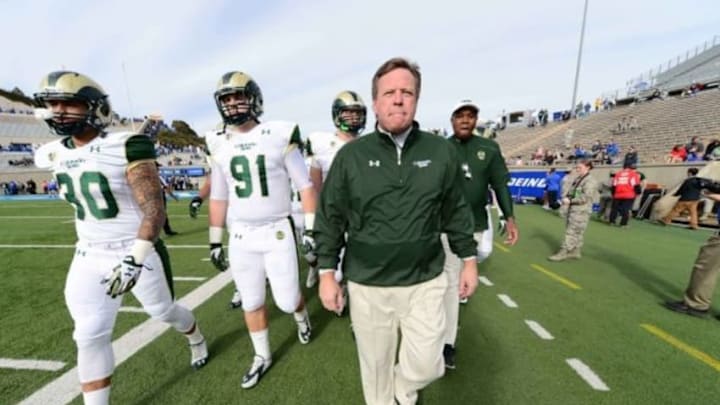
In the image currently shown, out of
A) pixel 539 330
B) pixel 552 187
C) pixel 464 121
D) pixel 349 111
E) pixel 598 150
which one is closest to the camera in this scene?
pixel 464 121

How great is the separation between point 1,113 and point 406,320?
6276 centimetres

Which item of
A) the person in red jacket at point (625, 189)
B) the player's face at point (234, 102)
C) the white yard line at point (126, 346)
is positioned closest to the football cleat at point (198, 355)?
the white yard line at point (126, 346)

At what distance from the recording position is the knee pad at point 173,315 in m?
2.44

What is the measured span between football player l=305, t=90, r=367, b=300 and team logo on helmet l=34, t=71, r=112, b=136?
2.14m

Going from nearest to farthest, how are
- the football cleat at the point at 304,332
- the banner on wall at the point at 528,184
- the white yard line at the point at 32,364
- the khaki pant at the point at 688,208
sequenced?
the white yard line at the point at 32,364
the football cleat at the point at 304,332
the khaki pant at the point at 688,208
the banner on wall at the point at 528,184

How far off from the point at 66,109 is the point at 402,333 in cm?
251

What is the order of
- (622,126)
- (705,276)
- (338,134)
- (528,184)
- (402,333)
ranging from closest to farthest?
1. (402,333)
2. (705,276)
3. (338,134)
4. (528,184)
5. (622,126)

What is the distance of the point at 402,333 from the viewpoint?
1919mm

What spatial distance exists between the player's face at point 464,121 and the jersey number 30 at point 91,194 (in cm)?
281

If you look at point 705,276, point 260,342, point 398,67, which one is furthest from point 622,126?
point 260,342

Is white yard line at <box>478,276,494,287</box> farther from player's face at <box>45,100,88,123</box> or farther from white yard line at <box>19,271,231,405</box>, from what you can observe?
player's face at <box>45,100,88,123</box>

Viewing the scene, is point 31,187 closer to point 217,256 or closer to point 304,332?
point 217,256

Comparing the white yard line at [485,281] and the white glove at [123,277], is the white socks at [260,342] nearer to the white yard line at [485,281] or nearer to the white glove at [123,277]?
the white glove at [123,277]

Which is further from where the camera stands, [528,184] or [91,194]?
[528,184]
